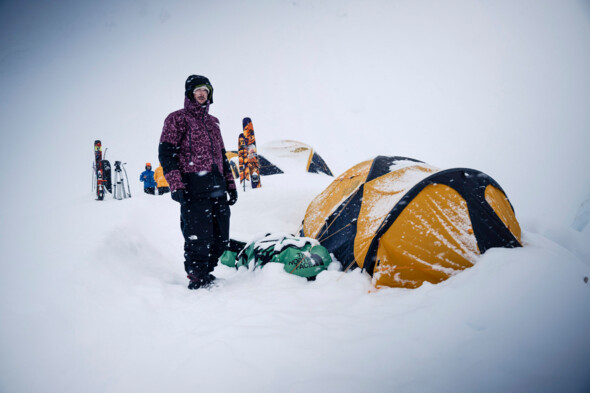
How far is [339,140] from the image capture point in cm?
5003

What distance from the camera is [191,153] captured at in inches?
104

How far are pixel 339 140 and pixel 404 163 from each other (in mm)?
48557

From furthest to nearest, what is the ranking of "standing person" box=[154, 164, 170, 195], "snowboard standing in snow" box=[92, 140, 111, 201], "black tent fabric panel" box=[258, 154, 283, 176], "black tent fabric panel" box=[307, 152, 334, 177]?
"standing person" box=[154, 164, 170, 195]
"black tent fabric panel" box=[307, 152, 334, 177]
"black tent fabric panel" box=[258, 154, 283, 176]
"snowboard standing in snow" box=[92, 140, 111, 201]

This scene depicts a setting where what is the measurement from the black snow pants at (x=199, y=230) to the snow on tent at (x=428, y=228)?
1.54 meters

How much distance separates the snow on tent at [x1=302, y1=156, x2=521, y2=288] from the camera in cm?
237

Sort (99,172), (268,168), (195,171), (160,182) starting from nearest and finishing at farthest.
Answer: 1. (195,171)
2. (99,172)
3. (268,168)
4. (160,182)

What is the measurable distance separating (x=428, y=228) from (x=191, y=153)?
8.61 feet

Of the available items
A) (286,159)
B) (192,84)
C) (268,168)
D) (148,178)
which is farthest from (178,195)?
(148,178)

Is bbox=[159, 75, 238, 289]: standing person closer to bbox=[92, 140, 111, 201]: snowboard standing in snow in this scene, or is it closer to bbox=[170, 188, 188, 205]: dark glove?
bbox=[170, 188, 188, 205]: dark glove

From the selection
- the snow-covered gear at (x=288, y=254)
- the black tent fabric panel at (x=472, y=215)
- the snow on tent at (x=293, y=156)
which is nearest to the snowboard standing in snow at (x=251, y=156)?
the snow on tent at (x=293, y=156)

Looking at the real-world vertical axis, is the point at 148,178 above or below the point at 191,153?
below

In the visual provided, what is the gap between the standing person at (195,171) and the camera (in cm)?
257

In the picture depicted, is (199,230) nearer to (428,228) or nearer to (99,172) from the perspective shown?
(428,228)

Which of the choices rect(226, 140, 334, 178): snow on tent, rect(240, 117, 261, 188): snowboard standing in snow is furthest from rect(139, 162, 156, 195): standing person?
rect(240, 117, 261, 188): snowboard standing in snow
